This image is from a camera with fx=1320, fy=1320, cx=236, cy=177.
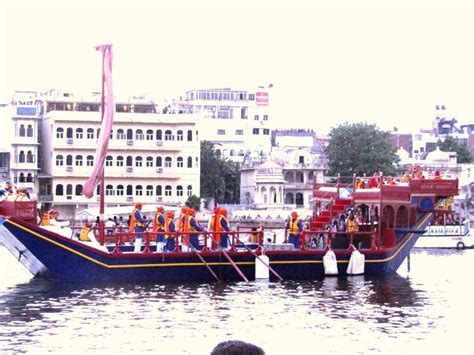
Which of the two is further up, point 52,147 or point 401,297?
point 52,147

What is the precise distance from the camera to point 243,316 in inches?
1105

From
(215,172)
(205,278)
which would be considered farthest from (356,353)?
(215,172)

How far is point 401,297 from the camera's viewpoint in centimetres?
3309

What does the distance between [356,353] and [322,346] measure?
94cm

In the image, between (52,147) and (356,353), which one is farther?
(52,147)

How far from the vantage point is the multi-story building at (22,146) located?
267ft

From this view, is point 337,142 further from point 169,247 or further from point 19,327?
point 19,327

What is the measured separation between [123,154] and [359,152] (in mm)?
21797

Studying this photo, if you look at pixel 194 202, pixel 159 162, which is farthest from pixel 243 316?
→ pixel 159 162

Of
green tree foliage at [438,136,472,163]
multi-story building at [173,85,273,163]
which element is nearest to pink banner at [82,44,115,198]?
multi-story building at [173,85,273,163]

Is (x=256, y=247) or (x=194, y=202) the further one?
(x=194, y=202)

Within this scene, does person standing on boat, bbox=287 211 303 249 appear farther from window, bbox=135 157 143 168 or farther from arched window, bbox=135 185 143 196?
window, bbox=135 157 143 168

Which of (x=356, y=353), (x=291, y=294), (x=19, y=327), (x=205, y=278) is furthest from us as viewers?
(x=205, y=278)

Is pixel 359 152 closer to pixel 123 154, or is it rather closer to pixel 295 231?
pixel 123 154
